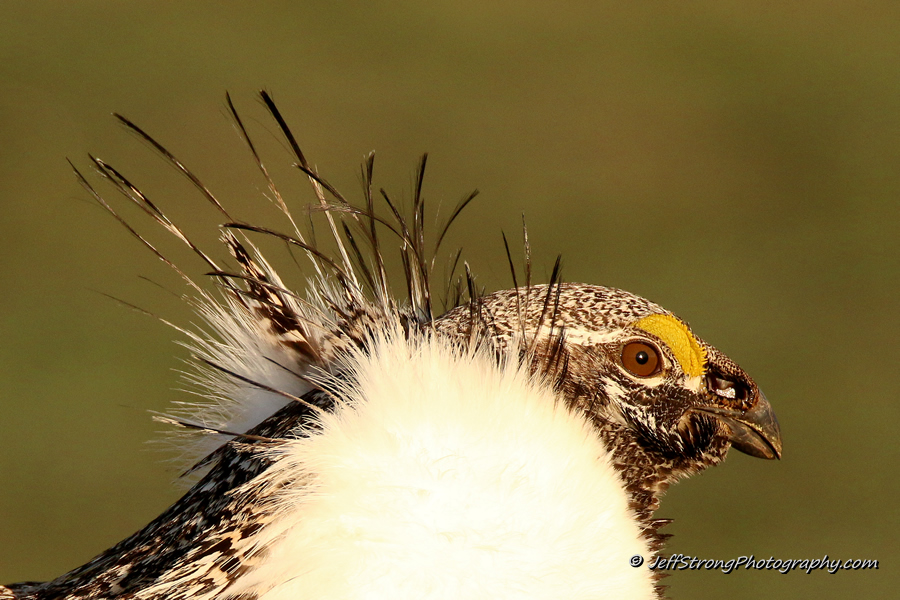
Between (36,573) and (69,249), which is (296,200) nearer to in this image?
(69,249)

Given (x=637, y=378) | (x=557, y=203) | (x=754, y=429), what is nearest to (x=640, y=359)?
(x=637, y=378)

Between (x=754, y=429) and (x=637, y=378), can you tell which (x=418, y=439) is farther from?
(x=754, y=429)

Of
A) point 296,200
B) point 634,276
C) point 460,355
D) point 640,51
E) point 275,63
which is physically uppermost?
point 275,63

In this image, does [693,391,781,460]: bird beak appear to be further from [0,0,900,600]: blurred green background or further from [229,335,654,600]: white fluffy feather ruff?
[0,0,900,600]: blurred green background

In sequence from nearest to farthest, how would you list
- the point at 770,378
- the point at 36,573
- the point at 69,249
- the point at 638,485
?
the point at 638,485 → the point at 36,573 → the point at 770,378 → the point at 69,249

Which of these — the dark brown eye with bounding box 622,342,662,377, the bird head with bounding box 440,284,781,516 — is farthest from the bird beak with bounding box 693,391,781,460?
the dark brown eye with bounding box 622,342,662,377

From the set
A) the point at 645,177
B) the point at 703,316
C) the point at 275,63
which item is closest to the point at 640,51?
the point at 645,177

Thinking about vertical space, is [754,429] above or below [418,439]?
below

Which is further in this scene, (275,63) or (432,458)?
(275,63)
